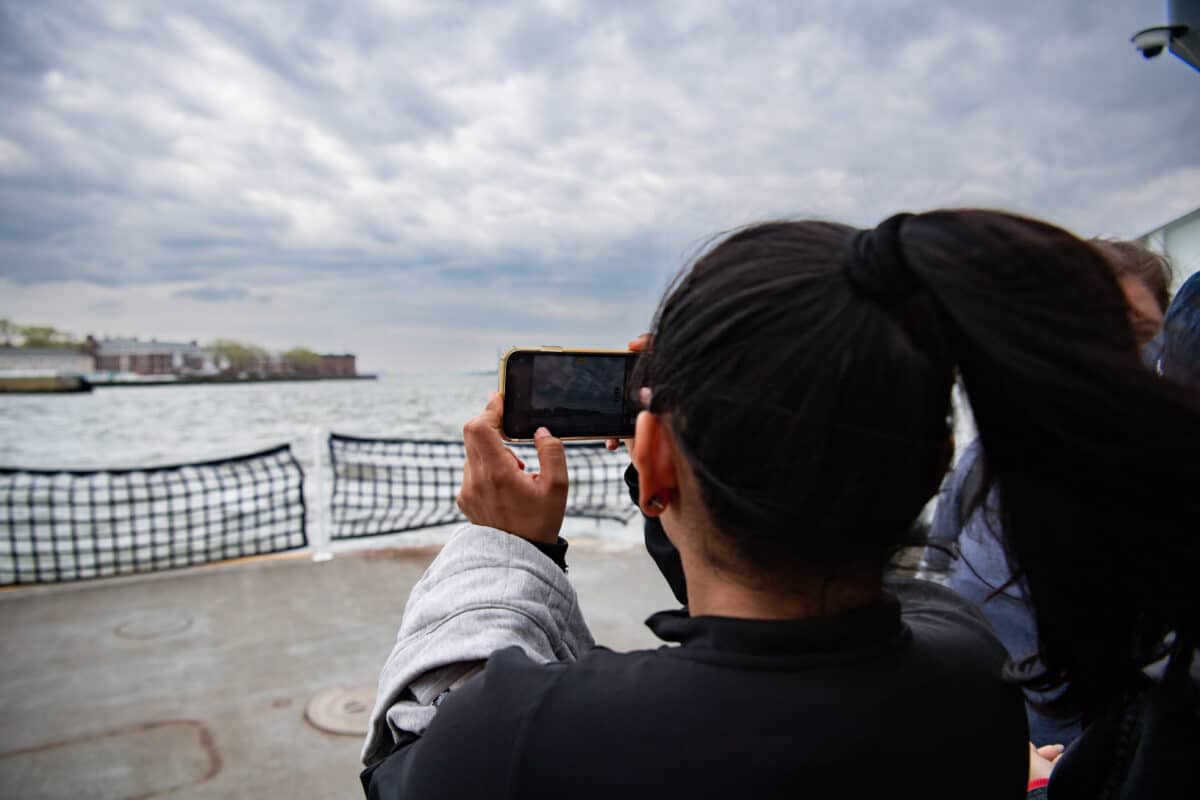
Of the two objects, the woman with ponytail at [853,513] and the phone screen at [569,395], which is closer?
the woman with ponytail at [853,513]

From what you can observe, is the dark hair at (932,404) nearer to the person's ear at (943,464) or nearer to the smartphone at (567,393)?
the person's ear at (943,464)

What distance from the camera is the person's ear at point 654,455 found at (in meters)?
0.74

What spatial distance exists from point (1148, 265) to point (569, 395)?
164 cm

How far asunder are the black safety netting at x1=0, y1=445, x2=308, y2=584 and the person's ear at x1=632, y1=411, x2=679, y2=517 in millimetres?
5976

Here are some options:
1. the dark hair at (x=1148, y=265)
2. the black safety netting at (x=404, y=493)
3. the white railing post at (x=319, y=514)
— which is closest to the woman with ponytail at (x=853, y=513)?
the dark hair at (x=1148, y=265)

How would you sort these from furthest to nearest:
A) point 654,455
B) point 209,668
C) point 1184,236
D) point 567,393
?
point 1184,236 < point 209,668 < point 567,393 < point 654,455

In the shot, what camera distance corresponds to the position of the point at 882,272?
2.03ft

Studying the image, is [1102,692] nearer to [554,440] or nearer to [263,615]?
[554,440]

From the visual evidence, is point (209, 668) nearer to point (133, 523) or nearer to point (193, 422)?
point (133, 523)

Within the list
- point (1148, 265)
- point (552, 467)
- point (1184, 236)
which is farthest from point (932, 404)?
point (1184, 236)

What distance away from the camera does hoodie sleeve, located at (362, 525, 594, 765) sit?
0.82 metres

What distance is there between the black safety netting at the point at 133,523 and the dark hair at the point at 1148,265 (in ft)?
20.2

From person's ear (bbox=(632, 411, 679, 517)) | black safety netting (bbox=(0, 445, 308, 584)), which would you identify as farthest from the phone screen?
black safety netting (bbox=(0, 445, 308, 584))

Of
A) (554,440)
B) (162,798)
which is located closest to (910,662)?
(554,440)
